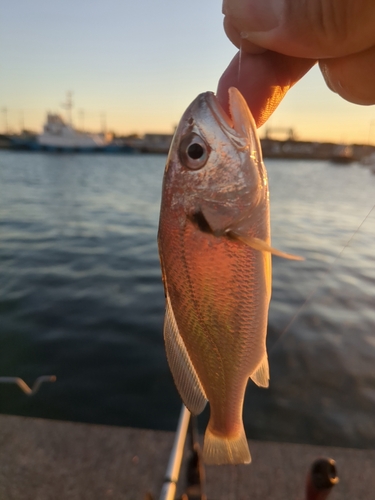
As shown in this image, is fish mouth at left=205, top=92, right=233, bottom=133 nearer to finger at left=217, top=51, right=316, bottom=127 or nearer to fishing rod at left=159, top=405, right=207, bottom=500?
finger at left=217, top=51, right=316, bottom=127

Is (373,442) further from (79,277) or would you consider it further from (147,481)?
(79,277)

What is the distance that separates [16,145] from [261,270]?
273 feet

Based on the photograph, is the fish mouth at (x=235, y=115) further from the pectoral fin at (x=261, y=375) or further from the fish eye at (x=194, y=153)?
the pectoral fin at (x=261, y=375)

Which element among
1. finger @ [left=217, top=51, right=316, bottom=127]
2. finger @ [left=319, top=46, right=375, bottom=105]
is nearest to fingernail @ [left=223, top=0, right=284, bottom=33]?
finger @ [left=217, top=51, right=316, bottom=127]

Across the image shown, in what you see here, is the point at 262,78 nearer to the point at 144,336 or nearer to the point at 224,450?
the point at 224,450

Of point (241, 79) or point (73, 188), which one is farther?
point (73, 188)

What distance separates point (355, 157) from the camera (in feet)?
243

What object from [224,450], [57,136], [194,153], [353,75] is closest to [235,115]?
[194,153]

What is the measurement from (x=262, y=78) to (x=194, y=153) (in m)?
0.66

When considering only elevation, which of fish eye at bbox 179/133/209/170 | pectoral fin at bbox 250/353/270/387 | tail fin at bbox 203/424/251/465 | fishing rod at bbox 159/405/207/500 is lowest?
fishing rod at bbox 159/405/207/500

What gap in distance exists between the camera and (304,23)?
1620mm

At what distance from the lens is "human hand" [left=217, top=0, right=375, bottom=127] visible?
1602 mm

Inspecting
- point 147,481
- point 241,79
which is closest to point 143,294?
point 147,481

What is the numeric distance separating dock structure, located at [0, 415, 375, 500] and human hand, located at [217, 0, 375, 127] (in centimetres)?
278
